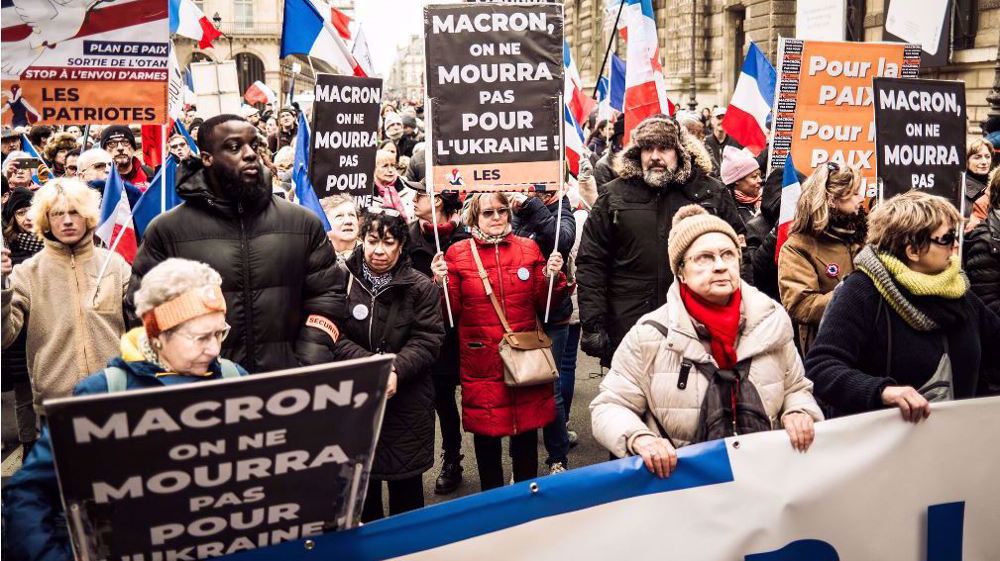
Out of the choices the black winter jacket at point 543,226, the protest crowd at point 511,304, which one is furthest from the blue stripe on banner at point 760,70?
the black winter jacket at point 543,226

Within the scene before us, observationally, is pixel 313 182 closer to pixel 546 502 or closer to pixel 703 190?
pixel 703 190

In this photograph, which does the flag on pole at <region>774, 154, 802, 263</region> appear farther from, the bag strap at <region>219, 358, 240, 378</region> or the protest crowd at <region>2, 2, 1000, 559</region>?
the bag strap at <region>219, 358, 240, 378</region>

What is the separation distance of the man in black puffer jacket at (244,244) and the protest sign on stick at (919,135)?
118 inches

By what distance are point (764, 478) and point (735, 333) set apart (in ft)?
1.59

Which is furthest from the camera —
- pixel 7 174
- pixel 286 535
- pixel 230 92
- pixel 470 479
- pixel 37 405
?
pixel 230 92

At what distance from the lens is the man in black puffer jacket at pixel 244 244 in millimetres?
3846

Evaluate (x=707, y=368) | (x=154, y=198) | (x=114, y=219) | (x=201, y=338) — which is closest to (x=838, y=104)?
(x=707, y=368)

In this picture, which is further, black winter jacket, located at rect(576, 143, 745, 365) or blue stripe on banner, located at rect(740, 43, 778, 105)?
blue stripe on banner, located at rect(740, 43, 778, 105)

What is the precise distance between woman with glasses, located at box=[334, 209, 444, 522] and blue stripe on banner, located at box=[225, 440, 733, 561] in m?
1.68

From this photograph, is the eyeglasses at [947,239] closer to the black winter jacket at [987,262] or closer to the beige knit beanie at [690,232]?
the beige knit beanie at [690,232]

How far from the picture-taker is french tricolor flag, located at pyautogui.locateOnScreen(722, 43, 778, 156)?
9094 mm

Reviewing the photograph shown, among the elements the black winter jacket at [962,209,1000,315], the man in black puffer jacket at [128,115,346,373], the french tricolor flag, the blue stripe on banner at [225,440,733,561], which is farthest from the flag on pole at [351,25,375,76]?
the blue stripe on banner at [225,440,733,561]

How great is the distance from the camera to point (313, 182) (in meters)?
6.29

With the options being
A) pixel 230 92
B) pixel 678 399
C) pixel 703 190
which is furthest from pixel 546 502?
pixel 230 92
